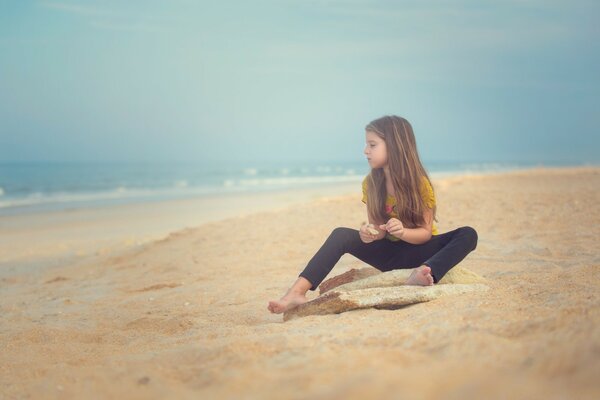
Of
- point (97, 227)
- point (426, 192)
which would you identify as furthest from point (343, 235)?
point (97, 227)

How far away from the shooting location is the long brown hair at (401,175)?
4.20 meters

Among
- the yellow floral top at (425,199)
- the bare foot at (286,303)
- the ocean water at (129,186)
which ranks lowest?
the ocean water at (129,186)

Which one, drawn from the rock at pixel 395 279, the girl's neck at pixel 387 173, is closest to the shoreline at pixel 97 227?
the rock at pixel 395 279

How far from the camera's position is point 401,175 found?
13.8 ft

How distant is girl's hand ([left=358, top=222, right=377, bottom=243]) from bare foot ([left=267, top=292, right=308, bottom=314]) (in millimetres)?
599

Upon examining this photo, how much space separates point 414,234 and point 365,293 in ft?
2.23

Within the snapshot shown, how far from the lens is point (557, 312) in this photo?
2838 millimetres

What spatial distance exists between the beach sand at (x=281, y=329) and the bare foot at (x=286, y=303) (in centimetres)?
31

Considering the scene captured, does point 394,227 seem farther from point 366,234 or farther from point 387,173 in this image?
point 387,173

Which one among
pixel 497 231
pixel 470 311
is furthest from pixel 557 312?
pixel 497 231

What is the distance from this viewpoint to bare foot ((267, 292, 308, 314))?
389cm

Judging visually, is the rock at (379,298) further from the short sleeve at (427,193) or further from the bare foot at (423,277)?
the short sleeve at (427,193)

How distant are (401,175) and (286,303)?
1248 mm

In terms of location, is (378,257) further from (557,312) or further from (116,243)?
(116,243)
